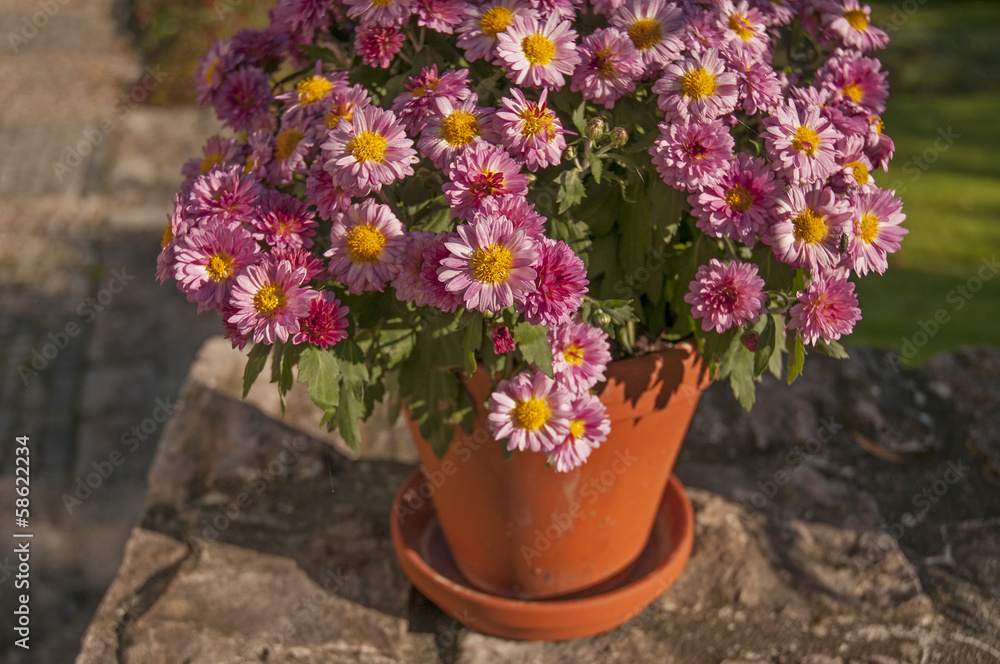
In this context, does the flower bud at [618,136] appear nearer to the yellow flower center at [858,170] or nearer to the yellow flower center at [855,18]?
the yellow flower center at [858,170]

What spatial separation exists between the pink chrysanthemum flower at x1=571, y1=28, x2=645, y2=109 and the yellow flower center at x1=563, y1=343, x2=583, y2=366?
41 cm

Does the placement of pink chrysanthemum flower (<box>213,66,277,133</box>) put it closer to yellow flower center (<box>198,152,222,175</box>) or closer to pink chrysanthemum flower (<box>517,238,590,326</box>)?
yellow flower center (<box>198,152,222,175</box>)

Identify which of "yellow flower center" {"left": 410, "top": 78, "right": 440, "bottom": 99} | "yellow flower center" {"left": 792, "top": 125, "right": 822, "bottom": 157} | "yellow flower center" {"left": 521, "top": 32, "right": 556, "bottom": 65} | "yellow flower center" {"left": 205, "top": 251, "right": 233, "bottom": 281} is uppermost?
"yellow flower center" {"left": 521, "top": 32, "right": 556, "bottom": 65}

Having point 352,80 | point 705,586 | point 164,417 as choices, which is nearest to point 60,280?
point 164,417

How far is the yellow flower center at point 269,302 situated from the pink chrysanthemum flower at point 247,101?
0.45 m

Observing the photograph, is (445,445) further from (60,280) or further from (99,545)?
(60,280)

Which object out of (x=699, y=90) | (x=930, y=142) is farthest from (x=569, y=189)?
(x=930, y=142)

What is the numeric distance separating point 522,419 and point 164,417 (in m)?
2.52

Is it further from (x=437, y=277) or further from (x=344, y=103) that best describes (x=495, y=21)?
(x=437, y=277)

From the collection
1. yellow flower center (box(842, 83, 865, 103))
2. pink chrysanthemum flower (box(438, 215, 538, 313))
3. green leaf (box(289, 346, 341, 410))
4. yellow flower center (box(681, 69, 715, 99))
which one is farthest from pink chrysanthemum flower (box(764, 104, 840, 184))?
green leaf (box(289, 346, 341, 410))

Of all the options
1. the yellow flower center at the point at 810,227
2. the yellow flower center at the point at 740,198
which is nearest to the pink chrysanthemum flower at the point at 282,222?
the yellow flower center at the point at 740,198

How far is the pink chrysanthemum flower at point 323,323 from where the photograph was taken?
55.4 inches

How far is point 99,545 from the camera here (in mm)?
2998

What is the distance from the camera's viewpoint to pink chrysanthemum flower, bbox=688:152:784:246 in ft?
4.64
